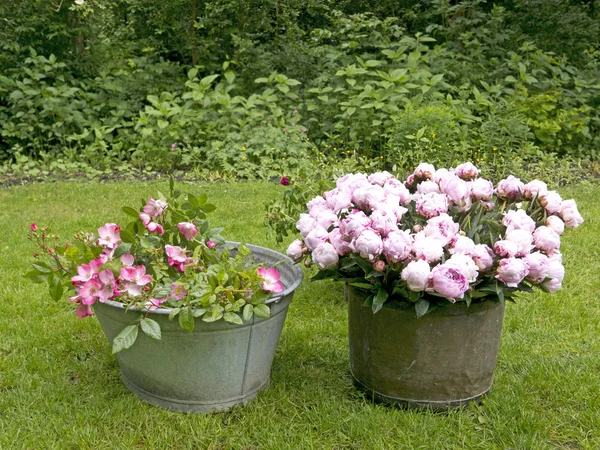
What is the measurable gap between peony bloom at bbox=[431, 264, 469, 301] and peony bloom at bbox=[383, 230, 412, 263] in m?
0.12

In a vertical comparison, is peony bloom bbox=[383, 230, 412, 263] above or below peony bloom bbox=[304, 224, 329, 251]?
above

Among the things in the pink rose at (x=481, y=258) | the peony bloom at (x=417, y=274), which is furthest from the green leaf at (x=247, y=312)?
the pink rose at (x=481, y=258)

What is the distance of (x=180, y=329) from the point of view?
7.22 ft

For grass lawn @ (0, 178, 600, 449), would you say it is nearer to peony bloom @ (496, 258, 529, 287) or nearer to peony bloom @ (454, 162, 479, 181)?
peony bloom @ (496, 258, 529, 287)

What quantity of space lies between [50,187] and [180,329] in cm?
409

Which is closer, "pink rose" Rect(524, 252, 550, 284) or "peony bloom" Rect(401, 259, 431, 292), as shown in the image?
"peony bloom" Rect(401, 259, 431, 292)

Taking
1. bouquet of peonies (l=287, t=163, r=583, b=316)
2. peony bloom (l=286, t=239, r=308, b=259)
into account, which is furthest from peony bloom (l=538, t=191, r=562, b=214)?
peony bloom (l=286, t=239, r=308, b=259)

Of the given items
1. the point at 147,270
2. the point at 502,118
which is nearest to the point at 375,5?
the point at 502,118

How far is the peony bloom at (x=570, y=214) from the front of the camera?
235 cm

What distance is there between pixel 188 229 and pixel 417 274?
89 centimetres

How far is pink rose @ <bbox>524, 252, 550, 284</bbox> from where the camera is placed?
211cm

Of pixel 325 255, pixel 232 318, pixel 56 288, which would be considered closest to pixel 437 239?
pixel 325 255

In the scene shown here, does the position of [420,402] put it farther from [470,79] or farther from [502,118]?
[470,79]

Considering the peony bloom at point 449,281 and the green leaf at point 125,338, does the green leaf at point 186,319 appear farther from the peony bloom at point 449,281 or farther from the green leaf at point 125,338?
the peony bloom at point 449,281
